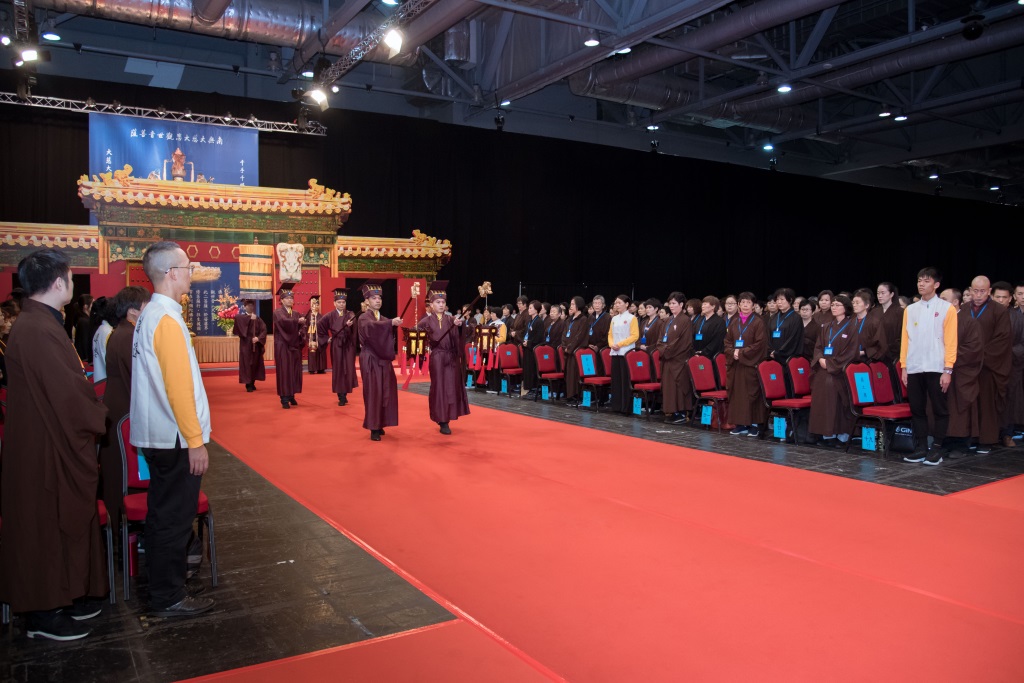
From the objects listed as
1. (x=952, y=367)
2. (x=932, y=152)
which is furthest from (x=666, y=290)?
(x=952, y=367)

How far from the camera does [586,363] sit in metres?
9.55

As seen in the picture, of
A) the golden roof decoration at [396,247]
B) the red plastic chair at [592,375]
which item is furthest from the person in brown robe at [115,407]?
the golden roof decoration at [396,247]

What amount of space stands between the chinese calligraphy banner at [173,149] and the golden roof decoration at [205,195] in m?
0.31

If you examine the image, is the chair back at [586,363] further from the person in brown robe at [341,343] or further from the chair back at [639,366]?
the person in brown robe at [341,343]

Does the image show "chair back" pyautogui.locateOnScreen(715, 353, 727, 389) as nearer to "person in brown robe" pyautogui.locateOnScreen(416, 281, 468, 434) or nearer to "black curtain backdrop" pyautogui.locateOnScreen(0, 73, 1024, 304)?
"person in brown robe" pyautogui.locateOnScreen(416, 281, 468, 434)

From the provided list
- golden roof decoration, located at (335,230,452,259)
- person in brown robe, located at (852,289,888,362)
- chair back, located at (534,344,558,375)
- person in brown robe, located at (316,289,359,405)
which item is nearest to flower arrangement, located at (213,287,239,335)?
golden roof decoration, located at (335,230,452,259)

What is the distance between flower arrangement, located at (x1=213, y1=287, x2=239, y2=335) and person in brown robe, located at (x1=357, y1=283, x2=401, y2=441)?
298 inches

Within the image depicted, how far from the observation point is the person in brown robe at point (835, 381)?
21.9ft

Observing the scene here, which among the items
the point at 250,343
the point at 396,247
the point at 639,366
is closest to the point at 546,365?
the point at 639,366

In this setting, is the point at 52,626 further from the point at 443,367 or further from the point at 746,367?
the point at 746,367

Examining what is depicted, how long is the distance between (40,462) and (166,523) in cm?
54

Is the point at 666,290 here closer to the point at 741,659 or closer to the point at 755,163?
the point at 755,163

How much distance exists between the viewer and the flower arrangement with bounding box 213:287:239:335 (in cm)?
1365

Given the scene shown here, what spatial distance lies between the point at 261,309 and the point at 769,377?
11.0 m
